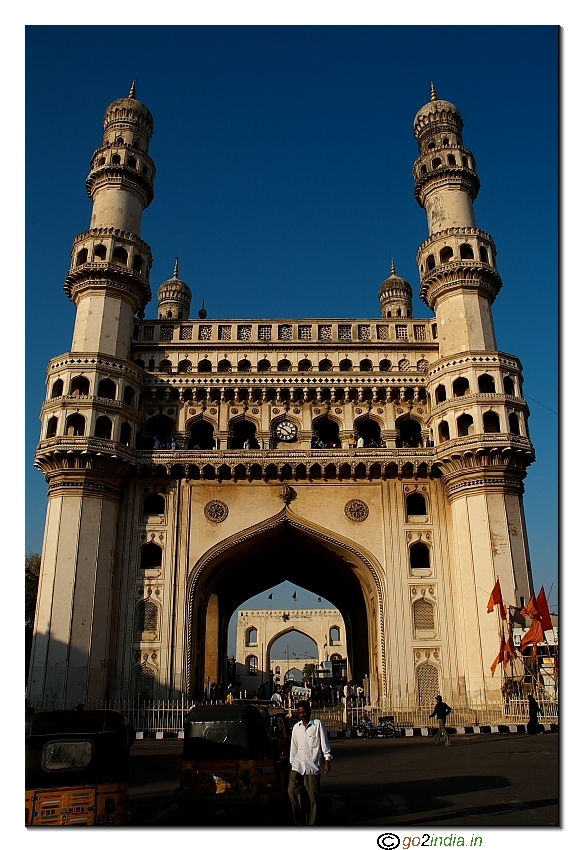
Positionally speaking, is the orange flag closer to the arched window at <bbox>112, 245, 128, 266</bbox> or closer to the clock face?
the clock face

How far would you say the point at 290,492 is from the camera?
29156 millimetres

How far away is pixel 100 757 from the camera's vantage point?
8617 millimetres

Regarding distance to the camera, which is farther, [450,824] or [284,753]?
[284,753]

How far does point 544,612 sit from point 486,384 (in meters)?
9.76

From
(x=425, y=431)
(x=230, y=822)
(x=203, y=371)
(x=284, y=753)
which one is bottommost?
(x=230, y=822)

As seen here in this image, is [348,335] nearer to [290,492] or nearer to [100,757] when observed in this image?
[290,492]

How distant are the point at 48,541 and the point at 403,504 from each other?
13.8m

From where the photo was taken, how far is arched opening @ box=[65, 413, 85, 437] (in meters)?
28.2

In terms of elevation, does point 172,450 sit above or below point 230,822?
above

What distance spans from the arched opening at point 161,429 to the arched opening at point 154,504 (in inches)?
104

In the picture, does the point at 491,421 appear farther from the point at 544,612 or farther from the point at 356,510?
the point at 544,612
